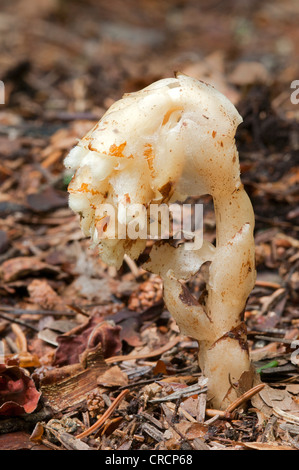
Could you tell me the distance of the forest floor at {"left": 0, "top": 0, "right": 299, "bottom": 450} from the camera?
7.13 ft

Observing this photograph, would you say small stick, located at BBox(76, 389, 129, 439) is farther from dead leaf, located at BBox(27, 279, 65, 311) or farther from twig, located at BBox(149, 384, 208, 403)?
dead leaf, located at BBox(27, 279, 65, 311)

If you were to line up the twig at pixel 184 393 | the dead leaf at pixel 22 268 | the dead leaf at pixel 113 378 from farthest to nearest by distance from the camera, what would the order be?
the dead leaf at pixel 22 268 < the dead leaf at pixel 113 378 < the twig at pixel 184 393

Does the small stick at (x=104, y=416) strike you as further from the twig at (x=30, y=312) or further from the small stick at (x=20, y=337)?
the twig at (x=30, y=312)

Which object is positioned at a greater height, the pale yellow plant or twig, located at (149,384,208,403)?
the pale yellow plant

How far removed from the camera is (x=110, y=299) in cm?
318

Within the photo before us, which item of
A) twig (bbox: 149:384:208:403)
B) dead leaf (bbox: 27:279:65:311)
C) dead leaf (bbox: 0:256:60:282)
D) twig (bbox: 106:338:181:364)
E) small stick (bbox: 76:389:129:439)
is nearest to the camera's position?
small stick (bbox: 76:389:129:439)

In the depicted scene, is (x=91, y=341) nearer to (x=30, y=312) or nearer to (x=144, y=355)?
(x=144, y=355)

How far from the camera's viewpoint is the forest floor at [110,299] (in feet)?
7.13

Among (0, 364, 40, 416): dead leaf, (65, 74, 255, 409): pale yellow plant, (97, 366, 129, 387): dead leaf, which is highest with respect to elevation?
(65, 74, 255, 409): pale yellow plant

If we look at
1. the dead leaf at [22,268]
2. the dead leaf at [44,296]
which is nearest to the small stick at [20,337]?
the dead leaf at [44,296]

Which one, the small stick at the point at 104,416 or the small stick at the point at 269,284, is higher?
the small stick at the point at 269,284

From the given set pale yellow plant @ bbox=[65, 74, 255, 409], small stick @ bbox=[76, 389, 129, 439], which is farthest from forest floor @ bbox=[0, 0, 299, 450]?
pale yellow plant @ bbox=[65, 74, 255, 409]

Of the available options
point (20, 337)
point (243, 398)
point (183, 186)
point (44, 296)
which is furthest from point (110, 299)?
point (183, 186)

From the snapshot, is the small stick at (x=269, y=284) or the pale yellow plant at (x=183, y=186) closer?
the pale yellow plant at (x=183, y=186)
